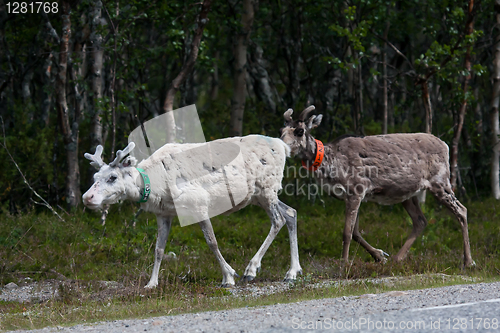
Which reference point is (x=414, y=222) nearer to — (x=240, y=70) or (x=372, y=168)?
(x=372, y=168)

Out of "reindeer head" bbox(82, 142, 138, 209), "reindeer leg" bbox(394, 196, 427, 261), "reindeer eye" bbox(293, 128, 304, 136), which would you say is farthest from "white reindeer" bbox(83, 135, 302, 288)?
"reindeer leg" bbox(394, 196, 427, 261)

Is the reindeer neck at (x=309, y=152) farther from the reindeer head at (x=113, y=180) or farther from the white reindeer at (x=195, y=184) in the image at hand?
the reindeer head at (x=113, y=180)

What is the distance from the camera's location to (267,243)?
927cm

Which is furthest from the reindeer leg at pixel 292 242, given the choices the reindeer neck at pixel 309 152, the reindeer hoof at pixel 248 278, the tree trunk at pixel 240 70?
the tree trunk at pixel 240 70

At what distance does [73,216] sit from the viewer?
1196 cm

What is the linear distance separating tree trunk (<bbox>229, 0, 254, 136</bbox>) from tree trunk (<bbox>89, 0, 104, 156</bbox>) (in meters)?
3.42

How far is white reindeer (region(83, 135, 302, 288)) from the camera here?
784 centimetres

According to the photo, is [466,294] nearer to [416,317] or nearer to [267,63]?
[416,317]

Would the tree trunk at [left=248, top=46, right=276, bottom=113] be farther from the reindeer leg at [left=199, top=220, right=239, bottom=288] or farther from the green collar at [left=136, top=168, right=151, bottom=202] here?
the green collar at [left=136, top=168, right=151, bottom=202]

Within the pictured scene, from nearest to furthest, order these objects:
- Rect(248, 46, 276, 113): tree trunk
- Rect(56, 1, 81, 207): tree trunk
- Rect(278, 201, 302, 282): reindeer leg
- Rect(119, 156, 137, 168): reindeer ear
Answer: Rect(119, 156, 137, 168): reindeer ear < Rect(278, 201, 302, 282): reindeer leg < Rect(56, 1, 81, 207): tree trunk < Rect(248, 46, 276, 113): tree trunk

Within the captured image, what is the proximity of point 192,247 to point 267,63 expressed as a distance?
14563 millimetres

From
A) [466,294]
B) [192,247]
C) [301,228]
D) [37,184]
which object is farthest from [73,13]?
[466,294]

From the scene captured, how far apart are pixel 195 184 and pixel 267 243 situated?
159cm

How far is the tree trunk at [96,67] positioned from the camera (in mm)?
12094
